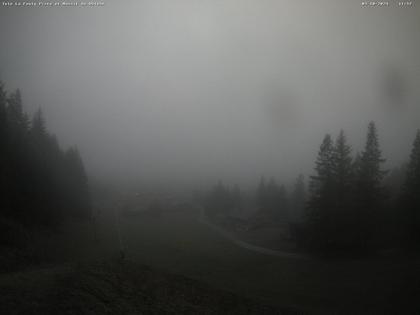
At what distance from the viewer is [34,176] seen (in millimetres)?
31656

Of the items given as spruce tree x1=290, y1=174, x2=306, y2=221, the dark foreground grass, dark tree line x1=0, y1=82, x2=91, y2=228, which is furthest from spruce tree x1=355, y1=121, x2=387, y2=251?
dark tree line x1=0, y1=82, x2=91, y2=228

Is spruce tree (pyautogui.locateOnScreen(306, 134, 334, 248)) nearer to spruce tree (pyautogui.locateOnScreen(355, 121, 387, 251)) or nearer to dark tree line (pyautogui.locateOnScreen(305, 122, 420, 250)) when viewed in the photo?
dark tree line (pyautogui.locateOnScreen(305, 122, 420, 250))

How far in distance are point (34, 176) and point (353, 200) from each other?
115 ft

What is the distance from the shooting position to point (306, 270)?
88.8ft

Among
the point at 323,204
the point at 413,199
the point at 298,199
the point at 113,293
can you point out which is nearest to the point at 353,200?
the point at 323,204

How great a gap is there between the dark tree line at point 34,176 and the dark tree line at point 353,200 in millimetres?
29856

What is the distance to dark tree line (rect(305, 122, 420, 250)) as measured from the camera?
3042 cm

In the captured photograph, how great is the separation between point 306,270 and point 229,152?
143727mm

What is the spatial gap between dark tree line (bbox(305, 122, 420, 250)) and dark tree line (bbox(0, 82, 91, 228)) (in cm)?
2986

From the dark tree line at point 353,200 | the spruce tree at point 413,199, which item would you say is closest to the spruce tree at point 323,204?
the dark tree line at point 353,200

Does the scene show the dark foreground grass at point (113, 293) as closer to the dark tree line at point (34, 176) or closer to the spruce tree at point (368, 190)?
the dark tree line at point (34, 176)

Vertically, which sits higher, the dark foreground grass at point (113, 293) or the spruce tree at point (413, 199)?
the spruce tree at point (413, 199)

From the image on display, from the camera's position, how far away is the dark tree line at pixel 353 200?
30.4 m

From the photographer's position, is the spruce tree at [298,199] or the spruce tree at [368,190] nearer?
the spruce tree at [368,190]
